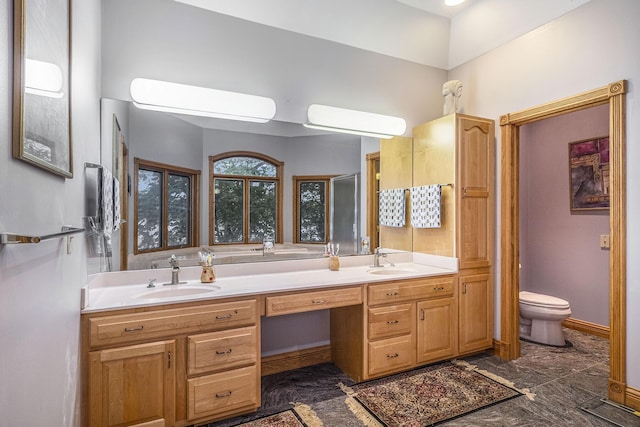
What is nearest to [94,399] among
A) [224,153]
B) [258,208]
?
[258,208]

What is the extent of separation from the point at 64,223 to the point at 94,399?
972mm

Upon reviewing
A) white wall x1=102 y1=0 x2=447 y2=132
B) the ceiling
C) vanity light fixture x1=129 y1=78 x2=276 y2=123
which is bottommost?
vanity light fixture x1=129 y1=78 x2=276 y2=123

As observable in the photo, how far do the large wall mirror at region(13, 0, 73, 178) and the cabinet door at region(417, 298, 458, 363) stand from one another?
2370 millimetres

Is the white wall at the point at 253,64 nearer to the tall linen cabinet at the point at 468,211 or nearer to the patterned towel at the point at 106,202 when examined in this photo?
the tall linen cabinet at the point at 468,211

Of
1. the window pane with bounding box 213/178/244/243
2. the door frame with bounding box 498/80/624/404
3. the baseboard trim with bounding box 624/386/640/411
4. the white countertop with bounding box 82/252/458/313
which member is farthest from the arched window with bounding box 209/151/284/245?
the baseboard trim with bounding box 624/386/640/411

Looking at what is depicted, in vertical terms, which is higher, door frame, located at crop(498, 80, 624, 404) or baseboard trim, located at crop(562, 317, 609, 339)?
door frame, located at crop(498, 80, 624, 404)

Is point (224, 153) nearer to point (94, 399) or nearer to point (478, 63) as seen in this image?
point (94, 399)

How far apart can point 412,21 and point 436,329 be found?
2.68 metres

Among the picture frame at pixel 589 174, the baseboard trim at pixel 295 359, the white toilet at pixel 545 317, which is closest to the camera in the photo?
the baseboard trim at pixel 295 359

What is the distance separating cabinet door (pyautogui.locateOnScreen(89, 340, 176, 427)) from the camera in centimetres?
162

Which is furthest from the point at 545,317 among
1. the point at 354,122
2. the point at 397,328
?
the point at 354,122

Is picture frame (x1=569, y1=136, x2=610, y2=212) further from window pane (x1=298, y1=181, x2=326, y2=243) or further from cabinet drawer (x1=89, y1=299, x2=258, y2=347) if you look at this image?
cabinet drawer (x1=89, y1=299, x2=258, y2=347)

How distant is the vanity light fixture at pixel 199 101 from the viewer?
2141 mm

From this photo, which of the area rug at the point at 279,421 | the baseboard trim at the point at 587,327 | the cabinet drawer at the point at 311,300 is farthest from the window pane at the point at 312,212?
the baseboard trim at the point at 587,327
